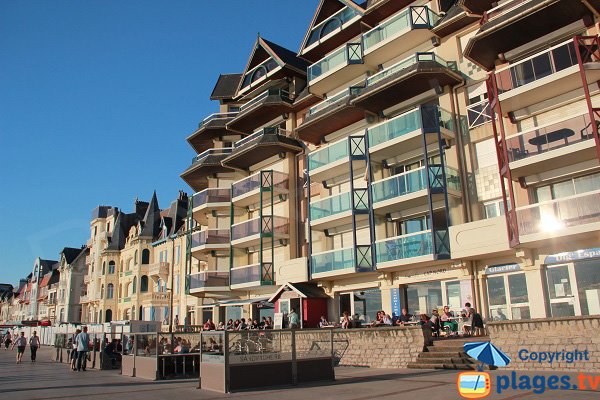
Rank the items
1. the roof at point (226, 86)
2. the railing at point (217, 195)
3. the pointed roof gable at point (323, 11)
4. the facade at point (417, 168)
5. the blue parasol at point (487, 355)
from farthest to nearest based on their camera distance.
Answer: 1. the roof at point (226, 86)
2. the railing at point (217, 195)
3. the pointed roof gable at point (323, 11)
4. the facade at point (417, 168)
5. the blue parasol at point (487, 355)

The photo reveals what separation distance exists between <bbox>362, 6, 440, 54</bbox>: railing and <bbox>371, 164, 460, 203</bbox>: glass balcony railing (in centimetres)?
731

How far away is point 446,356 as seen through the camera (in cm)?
1566

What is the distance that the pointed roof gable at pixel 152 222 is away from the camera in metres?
54.6

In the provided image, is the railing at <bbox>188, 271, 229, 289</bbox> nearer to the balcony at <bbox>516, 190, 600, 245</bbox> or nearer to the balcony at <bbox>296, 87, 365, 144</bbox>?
the balcony at <bbox>296, 87, 365, 144</bbox>

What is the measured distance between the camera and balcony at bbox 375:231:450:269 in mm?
21047

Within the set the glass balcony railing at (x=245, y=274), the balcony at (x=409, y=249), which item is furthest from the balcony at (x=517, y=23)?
the glass balcony railing at (x=245, y=274)

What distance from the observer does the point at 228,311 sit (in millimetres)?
35062

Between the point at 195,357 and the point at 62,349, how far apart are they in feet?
47.9

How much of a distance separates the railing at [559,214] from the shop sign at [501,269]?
6.59 feet

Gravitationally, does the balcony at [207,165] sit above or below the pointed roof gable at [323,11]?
below

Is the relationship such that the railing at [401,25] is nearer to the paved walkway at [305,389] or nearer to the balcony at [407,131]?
the balcony at [407,131]

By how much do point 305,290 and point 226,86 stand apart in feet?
62.8

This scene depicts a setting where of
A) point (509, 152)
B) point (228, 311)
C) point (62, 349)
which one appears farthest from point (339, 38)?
point (62, 349)

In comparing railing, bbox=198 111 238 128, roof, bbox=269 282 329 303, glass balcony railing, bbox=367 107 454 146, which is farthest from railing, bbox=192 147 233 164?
glass balcony railing, bbox=367 107 454 146
